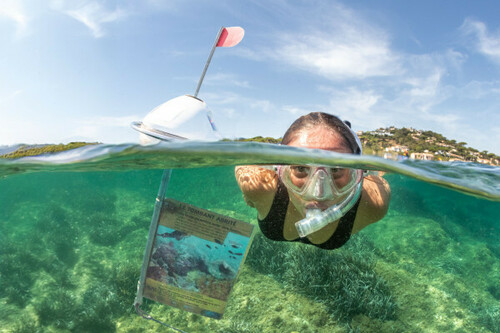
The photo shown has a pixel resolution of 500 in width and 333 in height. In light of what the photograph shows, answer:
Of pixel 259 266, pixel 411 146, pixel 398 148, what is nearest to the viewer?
pixel 259 266

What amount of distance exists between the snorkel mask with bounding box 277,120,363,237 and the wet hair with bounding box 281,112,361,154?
643 mm

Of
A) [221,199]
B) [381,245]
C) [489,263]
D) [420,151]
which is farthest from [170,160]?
[489,263]

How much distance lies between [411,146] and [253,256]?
442cm

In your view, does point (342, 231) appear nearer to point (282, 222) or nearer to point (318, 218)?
point (282, 222)

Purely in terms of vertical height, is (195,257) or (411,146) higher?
(411,146)

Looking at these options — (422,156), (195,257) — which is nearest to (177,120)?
(195,257)

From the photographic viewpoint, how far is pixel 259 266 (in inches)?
246

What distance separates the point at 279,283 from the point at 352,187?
3231 mm

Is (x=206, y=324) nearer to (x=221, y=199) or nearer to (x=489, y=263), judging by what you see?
(x=221, y=199)

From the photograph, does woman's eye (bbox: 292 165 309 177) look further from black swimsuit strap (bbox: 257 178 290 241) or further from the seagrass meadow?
the seagrass meadow

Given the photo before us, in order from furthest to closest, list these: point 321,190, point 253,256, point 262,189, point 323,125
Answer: point 253,256 → point 262,189 → point 323,125 → point 321,190

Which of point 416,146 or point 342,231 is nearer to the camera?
point 342,231

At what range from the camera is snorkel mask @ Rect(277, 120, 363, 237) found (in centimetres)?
311

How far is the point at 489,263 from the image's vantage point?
6.97 m
